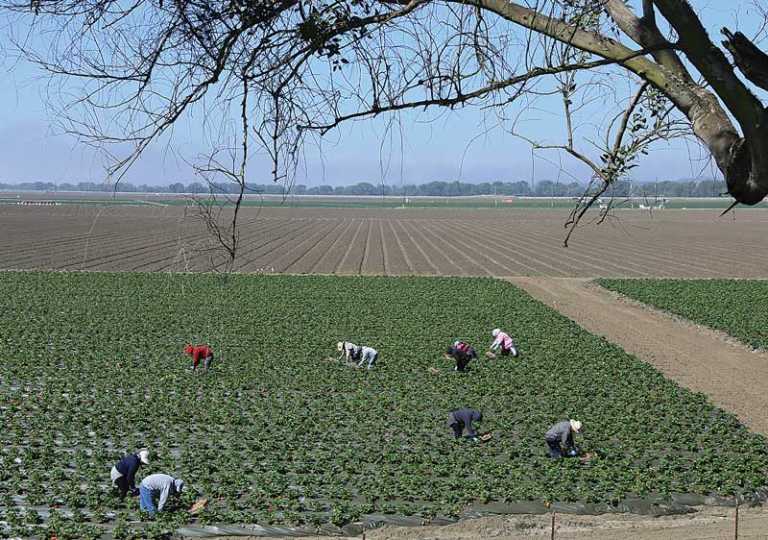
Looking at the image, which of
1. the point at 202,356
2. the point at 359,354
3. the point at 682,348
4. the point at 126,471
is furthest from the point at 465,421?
the point at 682,348

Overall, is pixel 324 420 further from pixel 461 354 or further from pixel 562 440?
pixel 461 354

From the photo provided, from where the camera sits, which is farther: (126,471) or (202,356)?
(202,356)

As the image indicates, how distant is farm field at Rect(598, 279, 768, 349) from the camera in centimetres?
2472

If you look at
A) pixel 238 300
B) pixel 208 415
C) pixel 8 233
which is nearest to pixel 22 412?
pixel 208 415

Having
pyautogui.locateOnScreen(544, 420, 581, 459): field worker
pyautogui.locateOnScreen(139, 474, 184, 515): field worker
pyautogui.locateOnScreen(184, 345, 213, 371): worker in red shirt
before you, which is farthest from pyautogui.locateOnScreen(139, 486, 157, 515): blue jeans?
pyautogui.locateOnScreen(184, 345, 213, 371): worker in red shirt

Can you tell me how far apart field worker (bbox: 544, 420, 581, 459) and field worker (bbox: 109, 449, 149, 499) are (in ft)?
17.9

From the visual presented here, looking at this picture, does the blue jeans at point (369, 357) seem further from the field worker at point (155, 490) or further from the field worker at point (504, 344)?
the field worker at point (155, 490)

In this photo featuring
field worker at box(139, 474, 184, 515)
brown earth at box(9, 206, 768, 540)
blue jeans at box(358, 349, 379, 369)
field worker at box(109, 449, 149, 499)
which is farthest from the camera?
blue jeans at box(358, 349, 379, 369)

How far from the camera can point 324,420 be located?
1437 cm

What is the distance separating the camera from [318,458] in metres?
12.3

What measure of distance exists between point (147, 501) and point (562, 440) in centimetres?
558

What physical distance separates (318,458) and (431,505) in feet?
7.39

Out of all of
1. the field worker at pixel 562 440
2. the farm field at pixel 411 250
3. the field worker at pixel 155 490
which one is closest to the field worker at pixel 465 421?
the field worker at pixel 562 440

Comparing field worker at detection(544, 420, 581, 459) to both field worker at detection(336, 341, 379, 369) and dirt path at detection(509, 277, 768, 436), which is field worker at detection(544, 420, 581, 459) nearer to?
dirt path at detection(509, 277, 768, 436)
